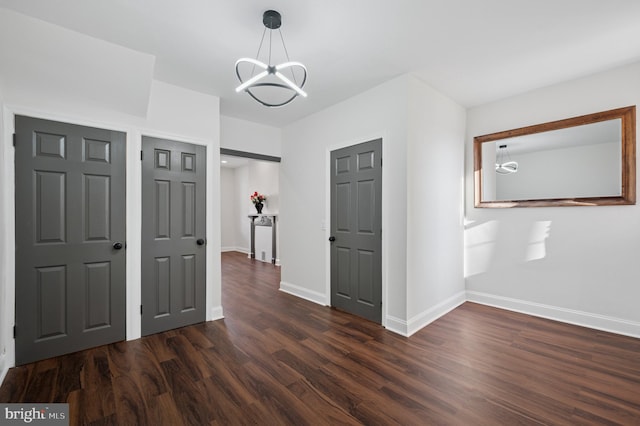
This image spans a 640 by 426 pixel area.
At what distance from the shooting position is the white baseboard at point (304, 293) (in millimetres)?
4094

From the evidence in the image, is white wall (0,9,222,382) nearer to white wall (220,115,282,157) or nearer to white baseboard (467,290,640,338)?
white wall (220,115,282,157)

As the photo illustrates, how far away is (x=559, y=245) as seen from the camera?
338cm

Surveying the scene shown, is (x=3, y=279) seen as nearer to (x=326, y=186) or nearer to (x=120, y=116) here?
(x=120, y=116)

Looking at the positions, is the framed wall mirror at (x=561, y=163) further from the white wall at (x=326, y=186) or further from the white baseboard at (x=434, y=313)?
the white wall at (x=326, y=186)

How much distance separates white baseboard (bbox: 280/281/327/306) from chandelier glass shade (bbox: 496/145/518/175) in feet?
9.94

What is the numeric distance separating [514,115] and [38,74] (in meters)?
5.10

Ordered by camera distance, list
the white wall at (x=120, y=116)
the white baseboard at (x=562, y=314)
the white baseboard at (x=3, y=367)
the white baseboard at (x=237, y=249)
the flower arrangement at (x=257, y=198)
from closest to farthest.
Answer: the white baseboard at (x=3, y=367)
the white wall at (x=120, y=116)
the white baseboard at (x=562, y=314)
the flower arrangement at (x=257, y=198)
the white baseboard at (x=237, y=249)

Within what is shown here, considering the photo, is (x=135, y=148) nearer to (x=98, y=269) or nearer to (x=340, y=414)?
(x=98, y=269)

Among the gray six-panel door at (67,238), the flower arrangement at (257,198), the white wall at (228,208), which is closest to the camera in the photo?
the gray six-panel door at (67,238)

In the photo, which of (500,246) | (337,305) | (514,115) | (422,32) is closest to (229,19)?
(422,32)

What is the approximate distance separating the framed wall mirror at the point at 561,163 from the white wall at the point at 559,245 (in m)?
0.10

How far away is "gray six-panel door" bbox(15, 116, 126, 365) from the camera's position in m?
2.44

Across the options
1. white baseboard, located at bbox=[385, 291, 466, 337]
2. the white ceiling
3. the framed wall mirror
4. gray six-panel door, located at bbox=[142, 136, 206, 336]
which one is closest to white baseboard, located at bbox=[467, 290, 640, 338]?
white baseboard, located at bbox=[385, 291, 466, 337]

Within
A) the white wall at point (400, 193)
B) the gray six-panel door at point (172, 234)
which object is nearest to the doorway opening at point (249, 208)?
the white wall at point (400, 193)
